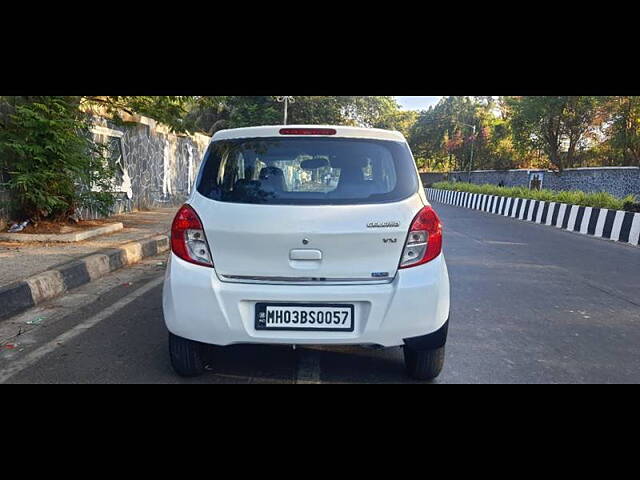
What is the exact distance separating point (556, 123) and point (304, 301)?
88.0ft

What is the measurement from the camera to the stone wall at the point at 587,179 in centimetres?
2002

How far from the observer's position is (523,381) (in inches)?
124

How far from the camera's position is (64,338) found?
3.78 m

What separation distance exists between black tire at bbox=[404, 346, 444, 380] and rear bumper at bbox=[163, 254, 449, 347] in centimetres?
31

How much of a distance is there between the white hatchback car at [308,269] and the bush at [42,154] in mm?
5591

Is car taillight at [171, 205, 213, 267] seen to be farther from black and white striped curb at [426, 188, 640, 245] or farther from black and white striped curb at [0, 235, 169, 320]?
black and white striped curb at [426, 188, 640, 245]

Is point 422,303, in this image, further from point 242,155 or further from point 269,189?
point 242,155

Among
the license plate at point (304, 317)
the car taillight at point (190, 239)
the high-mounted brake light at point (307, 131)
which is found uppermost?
the high-mounted brake light at point (307, 131)

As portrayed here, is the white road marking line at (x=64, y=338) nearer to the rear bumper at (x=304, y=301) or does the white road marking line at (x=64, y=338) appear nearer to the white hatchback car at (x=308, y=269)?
the white hatchback car at (x=308, y=269)

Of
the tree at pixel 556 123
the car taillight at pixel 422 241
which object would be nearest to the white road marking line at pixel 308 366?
the car taillight at pixel 422 241

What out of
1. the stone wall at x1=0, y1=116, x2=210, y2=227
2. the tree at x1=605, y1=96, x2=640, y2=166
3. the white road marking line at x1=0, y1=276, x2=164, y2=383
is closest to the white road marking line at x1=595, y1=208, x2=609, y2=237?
the stone wall at x1=0, y1=116, x2=210, y2=227

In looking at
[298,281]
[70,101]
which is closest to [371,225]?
[298,281]

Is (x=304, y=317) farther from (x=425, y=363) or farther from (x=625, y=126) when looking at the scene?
(x=625, y=126)

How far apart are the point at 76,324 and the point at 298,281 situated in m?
2.44
